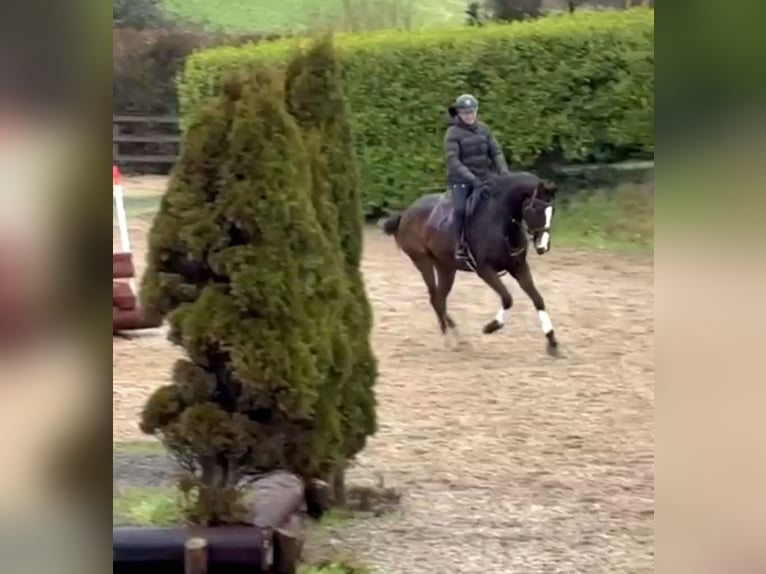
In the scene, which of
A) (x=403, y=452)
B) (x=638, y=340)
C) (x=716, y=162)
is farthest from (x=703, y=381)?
(x=403, y=452)

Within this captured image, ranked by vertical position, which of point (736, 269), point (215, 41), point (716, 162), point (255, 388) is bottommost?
point (255, 388)

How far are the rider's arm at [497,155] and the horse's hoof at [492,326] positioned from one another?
1.41 feet

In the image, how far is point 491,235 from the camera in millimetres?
4043

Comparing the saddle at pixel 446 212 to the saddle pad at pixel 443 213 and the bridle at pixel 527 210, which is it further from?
the bridle at pixel 527 210

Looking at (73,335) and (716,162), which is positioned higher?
(716,162)

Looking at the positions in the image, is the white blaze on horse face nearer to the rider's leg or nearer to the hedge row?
the rider's leg

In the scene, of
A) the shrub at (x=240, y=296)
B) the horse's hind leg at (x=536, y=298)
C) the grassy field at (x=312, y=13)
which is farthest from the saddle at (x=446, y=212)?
the grassy field at (x=312, y=13)

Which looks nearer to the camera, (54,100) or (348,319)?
(54,100)

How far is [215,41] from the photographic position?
396cm

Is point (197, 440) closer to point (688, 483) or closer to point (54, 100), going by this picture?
point (54, 100)

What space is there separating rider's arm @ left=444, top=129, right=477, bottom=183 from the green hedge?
0.09 feet

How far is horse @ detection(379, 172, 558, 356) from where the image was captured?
401 centimetres

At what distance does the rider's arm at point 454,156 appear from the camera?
13.1 ft

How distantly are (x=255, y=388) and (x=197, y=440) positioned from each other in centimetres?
22
